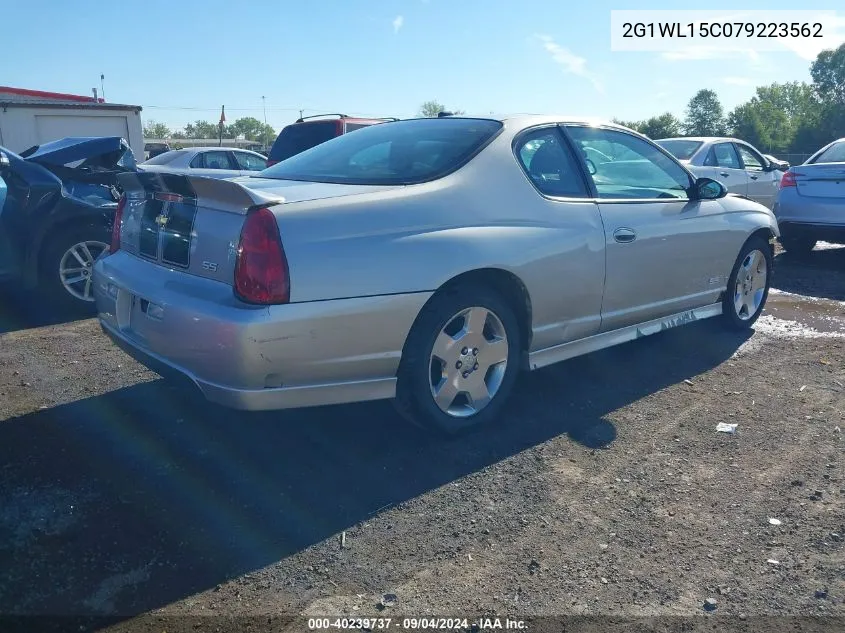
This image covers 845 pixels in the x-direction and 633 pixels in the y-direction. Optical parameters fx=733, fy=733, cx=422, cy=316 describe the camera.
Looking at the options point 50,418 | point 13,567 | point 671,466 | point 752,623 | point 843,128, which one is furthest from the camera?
point 843,128

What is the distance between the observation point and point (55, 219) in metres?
6.06

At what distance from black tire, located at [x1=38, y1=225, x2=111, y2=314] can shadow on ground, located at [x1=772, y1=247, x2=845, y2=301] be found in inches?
260

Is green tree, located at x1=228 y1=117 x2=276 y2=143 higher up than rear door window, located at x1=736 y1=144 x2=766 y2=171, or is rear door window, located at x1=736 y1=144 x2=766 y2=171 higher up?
green tree, located at x1=228 y1=117 x2=276 y2=143

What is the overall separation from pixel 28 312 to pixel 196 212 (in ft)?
12.9

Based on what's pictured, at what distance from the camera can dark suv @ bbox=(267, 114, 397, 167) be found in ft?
36.7

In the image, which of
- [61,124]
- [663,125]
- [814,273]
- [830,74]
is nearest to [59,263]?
[814,273]

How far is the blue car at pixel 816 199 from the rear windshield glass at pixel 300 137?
6339 millimetres

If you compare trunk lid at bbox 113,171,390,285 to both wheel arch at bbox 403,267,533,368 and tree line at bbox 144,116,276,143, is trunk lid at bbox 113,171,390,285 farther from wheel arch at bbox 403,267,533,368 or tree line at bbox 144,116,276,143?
tree line at bbox 144,116,276,143

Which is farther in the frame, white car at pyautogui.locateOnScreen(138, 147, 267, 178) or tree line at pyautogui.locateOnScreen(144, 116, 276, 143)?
tree line at pyautogui.locateOnScreen(144, 116, 276, 143)

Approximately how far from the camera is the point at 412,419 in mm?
3523

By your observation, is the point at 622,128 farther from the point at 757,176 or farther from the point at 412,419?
the point at 757,176

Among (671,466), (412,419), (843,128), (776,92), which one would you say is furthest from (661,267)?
(776,92)

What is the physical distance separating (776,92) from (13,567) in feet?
316

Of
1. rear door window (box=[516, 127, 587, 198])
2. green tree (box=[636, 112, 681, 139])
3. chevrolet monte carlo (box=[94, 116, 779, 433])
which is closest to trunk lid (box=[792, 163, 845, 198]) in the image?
chevrolet monte carlo (box=[94, 116, 779, 433])
